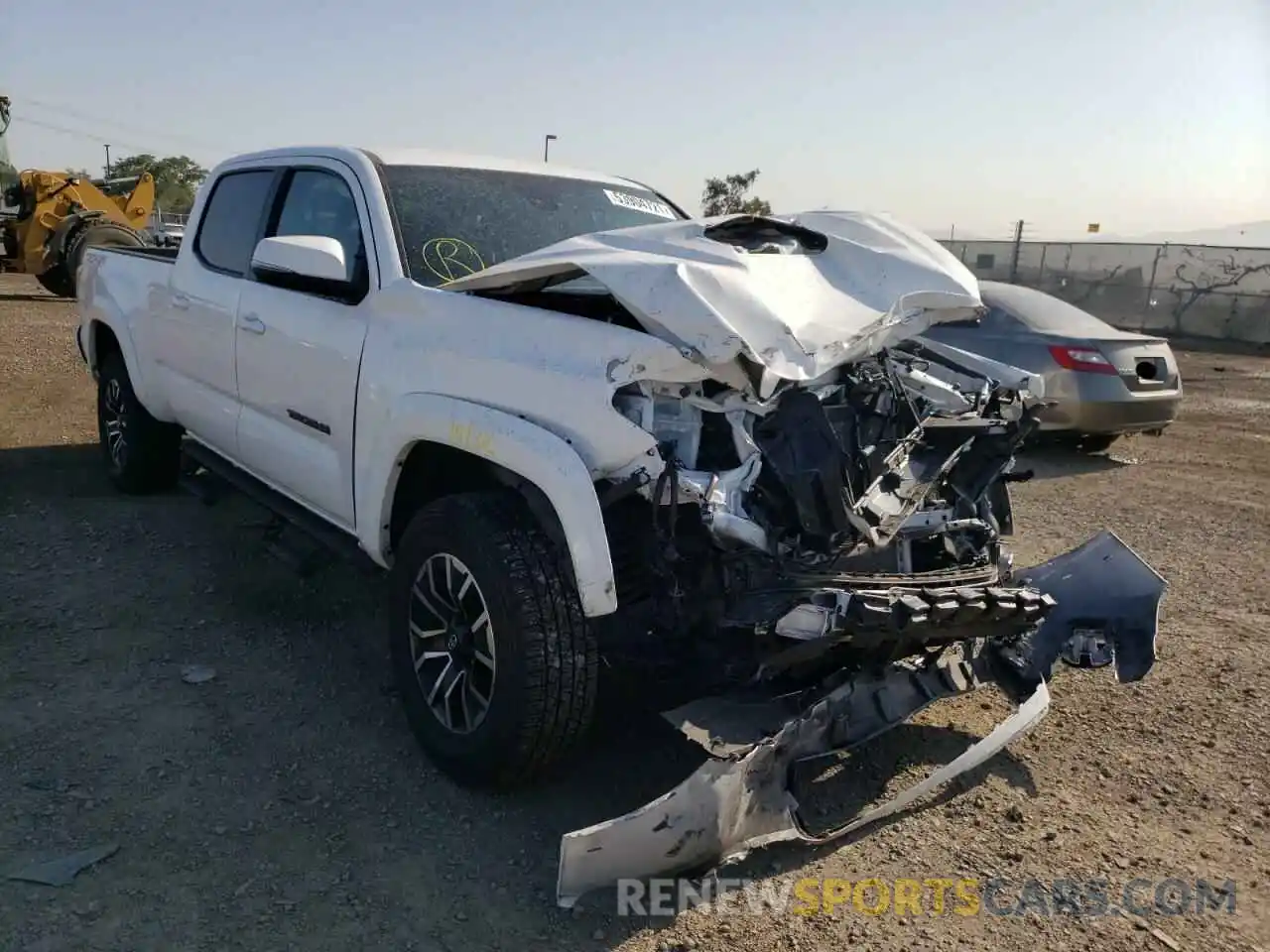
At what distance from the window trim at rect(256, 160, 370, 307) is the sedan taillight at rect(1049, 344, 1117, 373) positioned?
5854 millimetres

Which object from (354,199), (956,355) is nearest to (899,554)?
(956,355)

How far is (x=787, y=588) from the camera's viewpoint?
8.88ft

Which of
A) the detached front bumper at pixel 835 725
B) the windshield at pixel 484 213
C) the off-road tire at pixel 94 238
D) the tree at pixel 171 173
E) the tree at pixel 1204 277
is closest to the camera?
the detached front bumper at pixel 835 725

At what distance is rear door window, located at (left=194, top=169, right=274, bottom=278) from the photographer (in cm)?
471

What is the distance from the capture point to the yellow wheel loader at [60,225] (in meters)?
17.5

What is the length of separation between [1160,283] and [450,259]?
67.8 ft

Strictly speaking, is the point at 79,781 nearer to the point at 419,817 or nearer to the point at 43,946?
the point at 43,946

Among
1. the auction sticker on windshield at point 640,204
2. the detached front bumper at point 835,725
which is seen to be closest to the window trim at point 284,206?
the auction sticker on windshield at point 640,204

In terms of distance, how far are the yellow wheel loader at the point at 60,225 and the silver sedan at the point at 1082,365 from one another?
14595 mm

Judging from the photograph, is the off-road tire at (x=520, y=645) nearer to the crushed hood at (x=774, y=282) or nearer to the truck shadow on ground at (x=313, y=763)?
the truck shadow on ground at (x=313, y=763)

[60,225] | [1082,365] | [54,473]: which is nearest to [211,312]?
[54,473]

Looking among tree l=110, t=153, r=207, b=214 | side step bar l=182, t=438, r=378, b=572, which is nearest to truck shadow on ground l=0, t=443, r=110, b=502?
side step bar l=182, t=438, r=378, b=572

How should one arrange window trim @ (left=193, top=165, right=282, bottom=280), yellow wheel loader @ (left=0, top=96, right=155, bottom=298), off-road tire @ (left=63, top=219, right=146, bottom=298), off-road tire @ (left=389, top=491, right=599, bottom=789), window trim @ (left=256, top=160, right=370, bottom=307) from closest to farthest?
off-road tire @ (left=389, top=491, right=599, bottom=789), window trim @ (left=256, top=160, right=370, bottom=307), window trim @ (left=193, top=165, right=282, bottom=280), off-road tire @ (left=63, top=219, right=146, bottom=298), yellow wheel loader @ (left=0, top=96, right=155, bottom=298)

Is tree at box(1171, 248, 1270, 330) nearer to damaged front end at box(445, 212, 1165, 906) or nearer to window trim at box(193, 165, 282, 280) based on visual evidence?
damaged front end at box(445, 212, 1165, 906)
